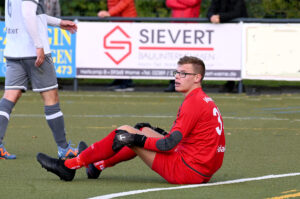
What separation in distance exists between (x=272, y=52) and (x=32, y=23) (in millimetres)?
8736

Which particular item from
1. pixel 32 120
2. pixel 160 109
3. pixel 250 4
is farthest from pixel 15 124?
pixel 250 4

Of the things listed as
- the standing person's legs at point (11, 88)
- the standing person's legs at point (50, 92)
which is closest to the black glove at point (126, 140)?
the standing person's legs at point (50, 92)

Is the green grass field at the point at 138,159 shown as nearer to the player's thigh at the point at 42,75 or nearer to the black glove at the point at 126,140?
the black glove at the point at 126,140

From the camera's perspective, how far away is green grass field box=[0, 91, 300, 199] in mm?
7109

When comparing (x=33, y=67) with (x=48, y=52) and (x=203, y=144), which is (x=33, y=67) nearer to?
(x=48, y=52)

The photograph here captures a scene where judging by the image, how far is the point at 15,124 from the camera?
39.8 feet

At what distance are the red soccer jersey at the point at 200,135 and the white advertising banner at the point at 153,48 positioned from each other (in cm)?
940

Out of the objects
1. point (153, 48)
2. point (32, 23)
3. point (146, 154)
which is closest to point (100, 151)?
point (146, 154)

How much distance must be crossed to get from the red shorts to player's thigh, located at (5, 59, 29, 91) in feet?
7.71

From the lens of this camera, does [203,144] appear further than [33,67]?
No

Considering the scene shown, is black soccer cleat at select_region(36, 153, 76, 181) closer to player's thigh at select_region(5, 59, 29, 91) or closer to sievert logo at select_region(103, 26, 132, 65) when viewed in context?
player's thigh at select_region(5, 59, 29, 91)

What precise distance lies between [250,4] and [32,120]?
8.66m

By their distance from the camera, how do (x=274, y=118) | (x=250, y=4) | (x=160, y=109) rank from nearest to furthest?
1. (x=274, y=118)
2. (x=160, y=109)
3. (x=250, y=4)

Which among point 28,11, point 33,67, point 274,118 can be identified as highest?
point 28,11
